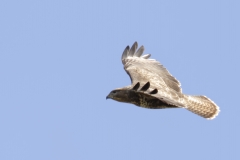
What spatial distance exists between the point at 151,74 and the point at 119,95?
179 cm

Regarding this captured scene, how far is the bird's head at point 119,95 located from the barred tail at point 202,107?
1.59 m

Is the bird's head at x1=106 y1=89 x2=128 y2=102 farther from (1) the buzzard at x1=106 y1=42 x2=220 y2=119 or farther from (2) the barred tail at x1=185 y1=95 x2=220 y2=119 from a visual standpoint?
(2) the barred tail at x1=185 y1=95 x2=220 y2=119

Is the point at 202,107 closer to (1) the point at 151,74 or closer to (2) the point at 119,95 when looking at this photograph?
(1) the point at 151,74

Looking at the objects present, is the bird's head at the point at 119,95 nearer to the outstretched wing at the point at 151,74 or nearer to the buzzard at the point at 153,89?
the buzzard at the point at 153,89

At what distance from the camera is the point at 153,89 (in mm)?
19922

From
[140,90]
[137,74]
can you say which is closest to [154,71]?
[137,74]

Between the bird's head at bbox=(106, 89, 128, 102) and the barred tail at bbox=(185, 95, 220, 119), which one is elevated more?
the bird's head at bbox=(106, 89, 128, 102)

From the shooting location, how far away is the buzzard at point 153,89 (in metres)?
19.5

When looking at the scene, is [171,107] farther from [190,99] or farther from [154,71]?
[154,71]

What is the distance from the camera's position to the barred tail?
808 inches

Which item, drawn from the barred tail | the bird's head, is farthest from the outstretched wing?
the bird's head

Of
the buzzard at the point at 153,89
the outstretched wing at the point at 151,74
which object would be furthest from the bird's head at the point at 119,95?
the outstretched wing at the point at 151,74

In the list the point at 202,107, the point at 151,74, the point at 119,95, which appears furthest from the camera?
the point at 151,74

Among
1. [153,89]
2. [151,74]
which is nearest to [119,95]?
[153,89]
